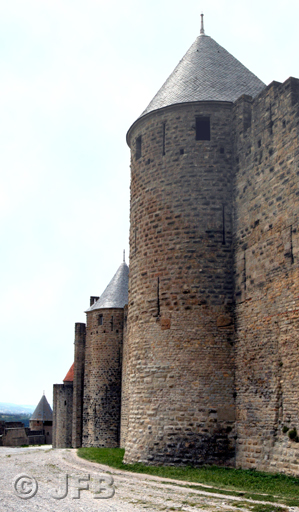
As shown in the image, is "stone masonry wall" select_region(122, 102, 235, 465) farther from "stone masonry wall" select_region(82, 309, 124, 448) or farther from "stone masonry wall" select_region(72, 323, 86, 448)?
"stone masonry wall" select_region(72, 323, 86, 448)

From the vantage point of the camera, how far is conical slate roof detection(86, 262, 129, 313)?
30.3m

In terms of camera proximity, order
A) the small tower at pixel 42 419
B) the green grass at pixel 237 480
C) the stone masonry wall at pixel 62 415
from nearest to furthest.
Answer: the green grass at pixel 237 480 → the stone masonry wall at pixel 62 415 → the small tower at pixel 42 419

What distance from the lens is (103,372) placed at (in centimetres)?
2859

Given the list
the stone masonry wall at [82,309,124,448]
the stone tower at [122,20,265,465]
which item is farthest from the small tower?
the stone tower at [122,20,265,465]

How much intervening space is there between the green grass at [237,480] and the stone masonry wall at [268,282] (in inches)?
18.7

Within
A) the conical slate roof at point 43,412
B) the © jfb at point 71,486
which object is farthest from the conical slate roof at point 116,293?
the conical slate roof at point 43,412

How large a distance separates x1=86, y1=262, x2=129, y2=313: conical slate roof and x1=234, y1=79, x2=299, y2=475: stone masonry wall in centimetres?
1676

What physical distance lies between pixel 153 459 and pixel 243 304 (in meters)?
→ 4.35

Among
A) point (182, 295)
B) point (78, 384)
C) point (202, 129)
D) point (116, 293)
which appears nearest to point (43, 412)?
point (78, 384)

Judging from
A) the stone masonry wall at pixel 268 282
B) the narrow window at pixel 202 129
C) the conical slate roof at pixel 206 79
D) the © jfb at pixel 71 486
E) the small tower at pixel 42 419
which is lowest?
the small tower at pixel 42 419

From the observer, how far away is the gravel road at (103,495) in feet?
24.8

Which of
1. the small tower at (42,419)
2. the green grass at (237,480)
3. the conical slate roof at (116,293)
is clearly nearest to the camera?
the green grass at (237,480)

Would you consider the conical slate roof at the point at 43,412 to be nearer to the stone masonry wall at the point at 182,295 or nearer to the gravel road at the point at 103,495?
the stone masonry wall at the point at 182,295

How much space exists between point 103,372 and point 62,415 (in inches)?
355
